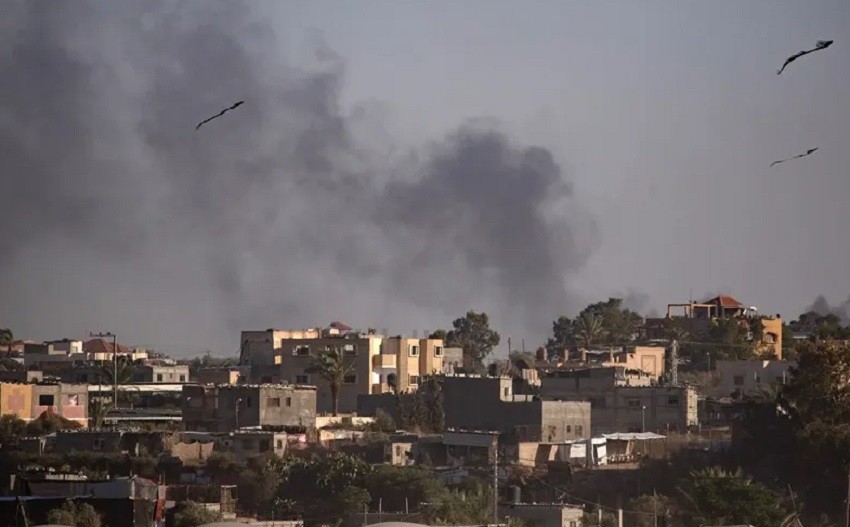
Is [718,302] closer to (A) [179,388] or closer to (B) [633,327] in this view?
(B) [633,327]

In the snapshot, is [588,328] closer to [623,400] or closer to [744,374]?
[744,374]

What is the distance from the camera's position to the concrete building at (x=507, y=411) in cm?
8006

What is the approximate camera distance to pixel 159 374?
340ft

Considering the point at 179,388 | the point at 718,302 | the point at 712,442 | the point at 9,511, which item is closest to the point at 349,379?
the point at 179,388

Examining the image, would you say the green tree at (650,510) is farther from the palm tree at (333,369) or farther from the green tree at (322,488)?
the palm tree at (333,369)

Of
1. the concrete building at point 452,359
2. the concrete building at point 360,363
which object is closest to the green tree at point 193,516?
the concrete building at point 360,363

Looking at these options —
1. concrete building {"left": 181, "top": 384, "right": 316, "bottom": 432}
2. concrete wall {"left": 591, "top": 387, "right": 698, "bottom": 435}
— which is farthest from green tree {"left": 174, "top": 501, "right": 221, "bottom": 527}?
concrete wall {"left": 591, "top": 387, "right": 698, "bottom": 435}

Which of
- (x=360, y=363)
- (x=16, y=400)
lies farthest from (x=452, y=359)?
(x=16, y=400)

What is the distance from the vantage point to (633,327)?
427 ft

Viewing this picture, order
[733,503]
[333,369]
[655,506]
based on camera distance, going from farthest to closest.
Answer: [333,369] < [655,506] < [733,503]

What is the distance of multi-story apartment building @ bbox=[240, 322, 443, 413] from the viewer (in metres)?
94.7

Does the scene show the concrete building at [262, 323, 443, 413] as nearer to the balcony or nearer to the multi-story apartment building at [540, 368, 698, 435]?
the balcony

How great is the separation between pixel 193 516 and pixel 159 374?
49.3 metres

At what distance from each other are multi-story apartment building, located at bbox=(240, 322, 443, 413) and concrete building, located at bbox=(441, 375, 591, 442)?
28.9ft
